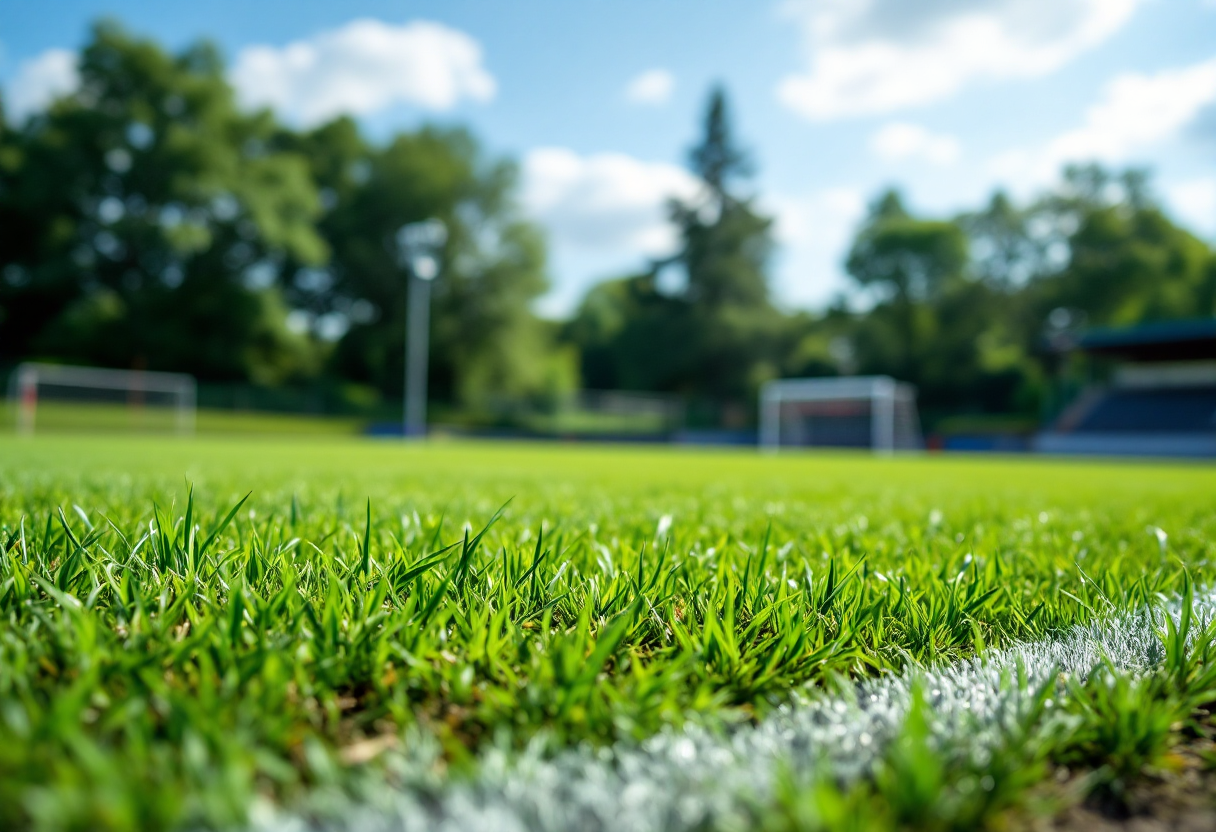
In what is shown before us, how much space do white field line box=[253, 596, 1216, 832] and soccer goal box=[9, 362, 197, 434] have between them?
2809cm

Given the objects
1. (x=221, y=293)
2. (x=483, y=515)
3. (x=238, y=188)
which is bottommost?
(x=483, y=515)

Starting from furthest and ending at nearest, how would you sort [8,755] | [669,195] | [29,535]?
[669,195], [29,535], [8,755]

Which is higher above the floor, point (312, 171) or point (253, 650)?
point (312, 171)

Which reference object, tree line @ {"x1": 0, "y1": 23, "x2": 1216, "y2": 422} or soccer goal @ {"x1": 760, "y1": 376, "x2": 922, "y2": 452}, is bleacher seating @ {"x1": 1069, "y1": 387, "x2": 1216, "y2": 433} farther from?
soccer goal @ {"x1": 760, "y1": 376, "x2": 922, "y2": 452}

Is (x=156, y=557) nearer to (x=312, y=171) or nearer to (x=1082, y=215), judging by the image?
(x=312, y=171)

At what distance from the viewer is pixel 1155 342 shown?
2716 centimetres

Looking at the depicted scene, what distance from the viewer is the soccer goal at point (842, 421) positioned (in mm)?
30906

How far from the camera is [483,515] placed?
3.24 metres

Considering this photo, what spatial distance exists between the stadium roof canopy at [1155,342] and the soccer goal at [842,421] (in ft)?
21.3

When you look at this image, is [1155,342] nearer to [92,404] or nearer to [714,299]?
[714,299]

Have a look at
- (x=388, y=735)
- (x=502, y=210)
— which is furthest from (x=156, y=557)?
(x=502, y=210)

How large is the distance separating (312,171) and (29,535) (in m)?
46.0

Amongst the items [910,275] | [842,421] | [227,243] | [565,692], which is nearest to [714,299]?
[910,275]

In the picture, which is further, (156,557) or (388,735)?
(156,557)
